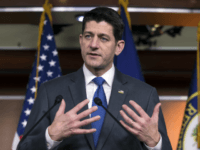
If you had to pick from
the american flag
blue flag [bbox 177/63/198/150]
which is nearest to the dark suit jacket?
the american flag

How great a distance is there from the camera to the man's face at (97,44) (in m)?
1.19

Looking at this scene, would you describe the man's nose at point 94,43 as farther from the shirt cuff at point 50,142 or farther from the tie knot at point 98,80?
the shirt cuff at point 50,142

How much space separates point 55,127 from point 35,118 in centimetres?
20

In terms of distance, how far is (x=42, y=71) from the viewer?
2.49 meters

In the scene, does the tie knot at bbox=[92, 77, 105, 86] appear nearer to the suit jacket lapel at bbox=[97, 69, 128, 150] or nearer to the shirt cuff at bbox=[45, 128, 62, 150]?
the suit jacket lapel at bbox=[97, 69, 128, 150]

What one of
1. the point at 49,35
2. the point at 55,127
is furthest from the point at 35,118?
the point at 49,35

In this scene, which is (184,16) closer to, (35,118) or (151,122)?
(151,122)

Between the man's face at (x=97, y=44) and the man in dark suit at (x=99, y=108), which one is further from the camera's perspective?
the man's face at (x=97, y=44)

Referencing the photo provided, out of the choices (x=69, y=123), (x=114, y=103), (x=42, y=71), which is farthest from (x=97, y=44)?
(x=42, y=71)

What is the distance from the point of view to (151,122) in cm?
100

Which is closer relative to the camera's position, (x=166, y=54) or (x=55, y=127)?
(x=55, y=127)

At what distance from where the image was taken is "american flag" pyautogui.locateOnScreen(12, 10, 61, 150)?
8.12 feet

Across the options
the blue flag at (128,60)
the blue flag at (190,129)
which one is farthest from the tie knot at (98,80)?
the blue flag at (190,129)

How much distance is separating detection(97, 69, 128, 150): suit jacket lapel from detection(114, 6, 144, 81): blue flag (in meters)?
1.07
